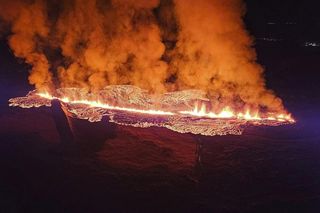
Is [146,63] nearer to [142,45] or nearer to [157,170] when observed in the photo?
[142,45]

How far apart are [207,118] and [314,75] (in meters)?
13.2

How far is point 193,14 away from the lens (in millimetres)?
13141

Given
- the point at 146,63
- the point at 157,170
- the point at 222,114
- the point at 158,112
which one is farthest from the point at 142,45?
the point at 157,170

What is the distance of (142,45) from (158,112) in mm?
3193

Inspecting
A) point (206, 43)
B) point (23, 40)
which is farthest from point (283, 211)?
point (23, 40)

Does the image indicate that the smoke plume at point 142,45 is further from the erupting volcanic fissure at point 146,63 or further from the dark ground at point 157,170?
the dark ground at point 157,170

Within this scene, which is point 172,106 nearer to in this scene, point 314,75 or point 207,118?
point 207,118

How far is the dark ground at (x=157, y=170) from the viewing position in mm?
7215

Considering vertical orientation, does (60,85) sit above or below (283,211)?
above

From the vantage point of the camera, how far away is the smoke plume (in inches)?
506

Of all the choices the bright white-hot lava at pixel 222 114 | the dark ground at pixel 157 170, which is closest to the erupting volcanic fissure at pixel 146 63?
the bright white-hot lava at pixel 222 114

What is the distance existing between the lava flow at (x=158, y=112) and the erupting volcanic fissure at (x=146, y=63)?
0.11 feet

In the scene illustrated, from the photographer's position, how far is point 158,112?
1251 centimetres

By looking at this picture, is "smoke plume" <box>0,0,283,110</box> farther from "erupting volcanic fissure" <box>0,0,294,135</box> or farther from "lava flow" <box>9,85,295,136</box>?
"lava flow" <box>9,85,295,136</box>
